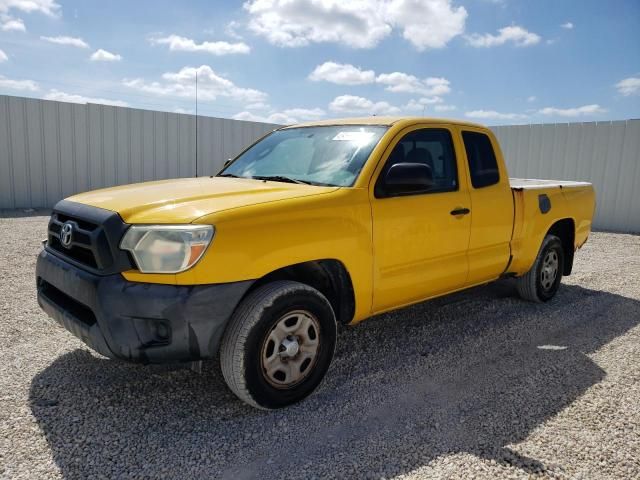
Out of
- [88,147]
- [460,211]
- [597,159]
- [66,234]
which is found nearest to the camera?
[66,234]

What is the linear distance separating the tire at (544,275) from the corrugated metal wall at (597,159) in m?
8.19

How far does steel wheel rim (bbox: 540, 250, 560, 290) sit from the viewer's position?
5.55 metres

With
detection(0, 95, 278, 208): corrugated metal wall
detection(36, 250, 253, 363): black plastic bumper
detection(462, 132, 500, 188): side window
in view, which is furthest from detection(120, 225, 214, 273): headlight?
detection(0, 95, 278, 208): corrugated metal wall

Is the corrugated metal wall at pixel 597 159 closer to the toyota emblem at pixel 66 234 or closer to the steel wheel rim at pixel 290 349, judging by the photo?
the steel wheel rim at pixel 290 349

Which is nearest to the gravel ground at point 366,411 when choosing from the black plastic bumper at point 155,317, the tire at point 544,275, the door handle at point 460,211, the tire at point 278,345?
the tire at point 278,345

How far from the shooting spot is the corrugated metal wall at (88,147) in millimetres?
12258

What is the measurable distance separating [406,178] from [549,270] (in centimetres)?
302

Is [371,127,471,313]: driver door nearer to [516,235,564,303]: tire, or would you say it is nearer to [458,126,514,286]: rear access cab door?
[458,126,514,286]: rear access cab door

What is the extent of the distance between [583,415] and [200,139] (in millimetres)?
13310

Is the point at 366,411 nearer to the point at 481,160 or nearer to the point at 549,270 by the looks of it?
the point at 481,160

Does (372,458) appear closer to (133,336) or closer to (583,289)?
(133,336)

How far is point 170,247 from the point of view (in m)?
2.70

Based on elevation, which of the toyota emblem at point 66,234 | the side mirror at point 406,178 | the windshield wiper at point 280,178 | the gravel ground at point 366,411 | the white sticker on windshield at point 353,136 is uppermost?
the white sticker on windshield at point 353,136

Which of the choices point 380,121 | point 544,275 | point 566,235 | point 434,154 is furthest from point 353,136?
point 566,235
